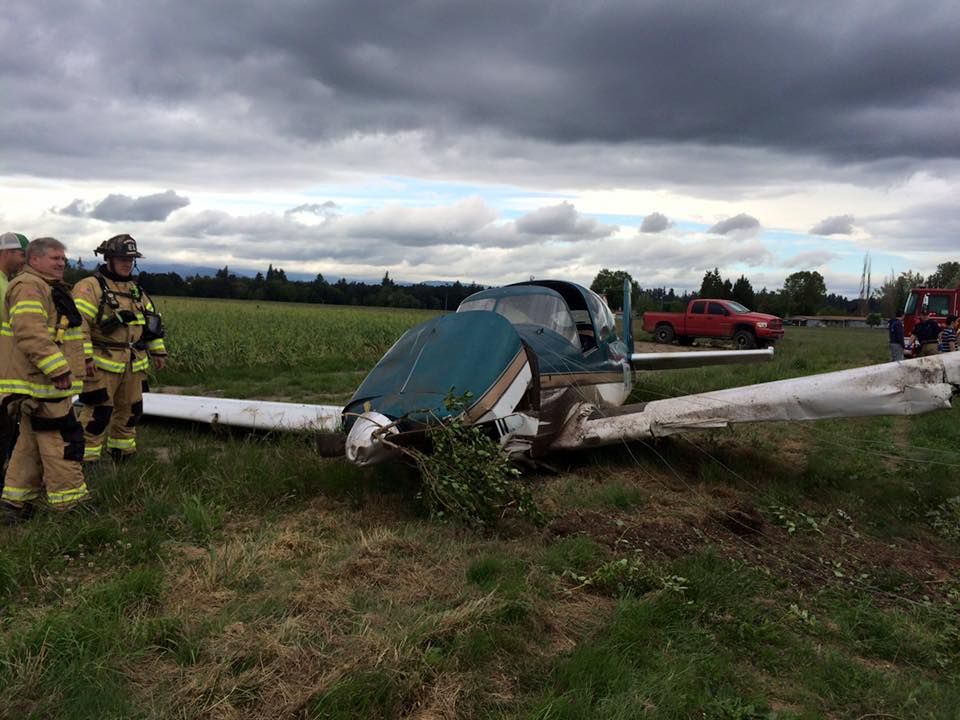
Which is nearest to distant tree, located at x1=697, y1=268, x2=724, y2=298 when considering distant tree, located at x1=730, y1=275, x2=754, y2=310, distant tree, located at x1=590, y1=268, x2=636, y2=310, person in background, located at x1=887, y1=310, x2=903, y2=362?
distant tree, located at x1=730, y1=275, x2=754, y2=310

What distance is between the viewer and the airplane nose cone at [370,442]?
4457mm

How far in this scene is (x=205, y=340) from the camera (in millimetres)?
14344

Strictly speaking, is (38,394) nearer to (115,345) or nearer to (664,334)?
(115,345)

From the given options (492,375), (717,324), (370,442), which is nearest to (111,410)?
(370,442)

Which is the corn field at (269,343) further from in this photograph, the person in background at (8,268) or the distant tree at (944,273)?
the distant tree at (944,273)

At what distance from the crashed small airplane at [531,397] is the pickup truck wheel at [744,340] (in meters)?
21.5

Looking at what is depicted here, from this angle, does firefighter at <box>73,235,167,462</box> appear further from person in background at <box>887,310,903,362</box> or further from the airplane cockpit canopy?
person in background at <box>887,310,903,362</box>

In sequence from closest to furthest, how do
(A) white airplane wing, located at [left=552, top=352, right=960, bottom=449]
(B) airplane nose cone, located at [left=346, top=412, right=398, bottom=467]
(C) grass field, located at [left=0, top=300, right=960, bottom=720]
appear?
(C) grass field, located at [left=0, top=300, right=960, bottom=720]
(B) airplane nose cone, located at [left=346, top=412, right=398, bottom=467]
(A) white airplane wing, located at [left=552, top=352, right=960, bottom=449]

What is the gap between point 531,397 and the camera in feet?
18.8

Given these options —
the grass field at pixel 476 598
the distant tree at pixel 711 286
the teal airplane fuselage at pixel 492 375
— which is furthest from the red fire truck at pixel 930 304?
the distant tree at pixel 711 286

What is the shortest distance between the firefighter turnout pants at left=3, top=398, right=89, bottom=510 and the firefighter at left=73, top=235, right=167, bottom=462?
0.63 meters

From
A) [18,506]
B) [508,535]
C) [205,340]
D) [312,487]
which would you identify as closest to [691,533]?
[508,535]

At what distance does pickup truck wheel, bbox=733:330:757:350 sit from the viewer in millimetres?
26475

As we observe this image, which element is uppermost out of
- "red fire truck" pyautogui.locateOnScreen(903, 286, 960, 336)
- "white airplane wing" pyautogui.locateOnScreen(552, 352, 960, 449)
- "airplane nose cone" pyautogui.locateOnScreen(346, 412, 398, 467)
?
"red fire truck" pyautogui.locateOnScreen(903, 286, 960, 336)
